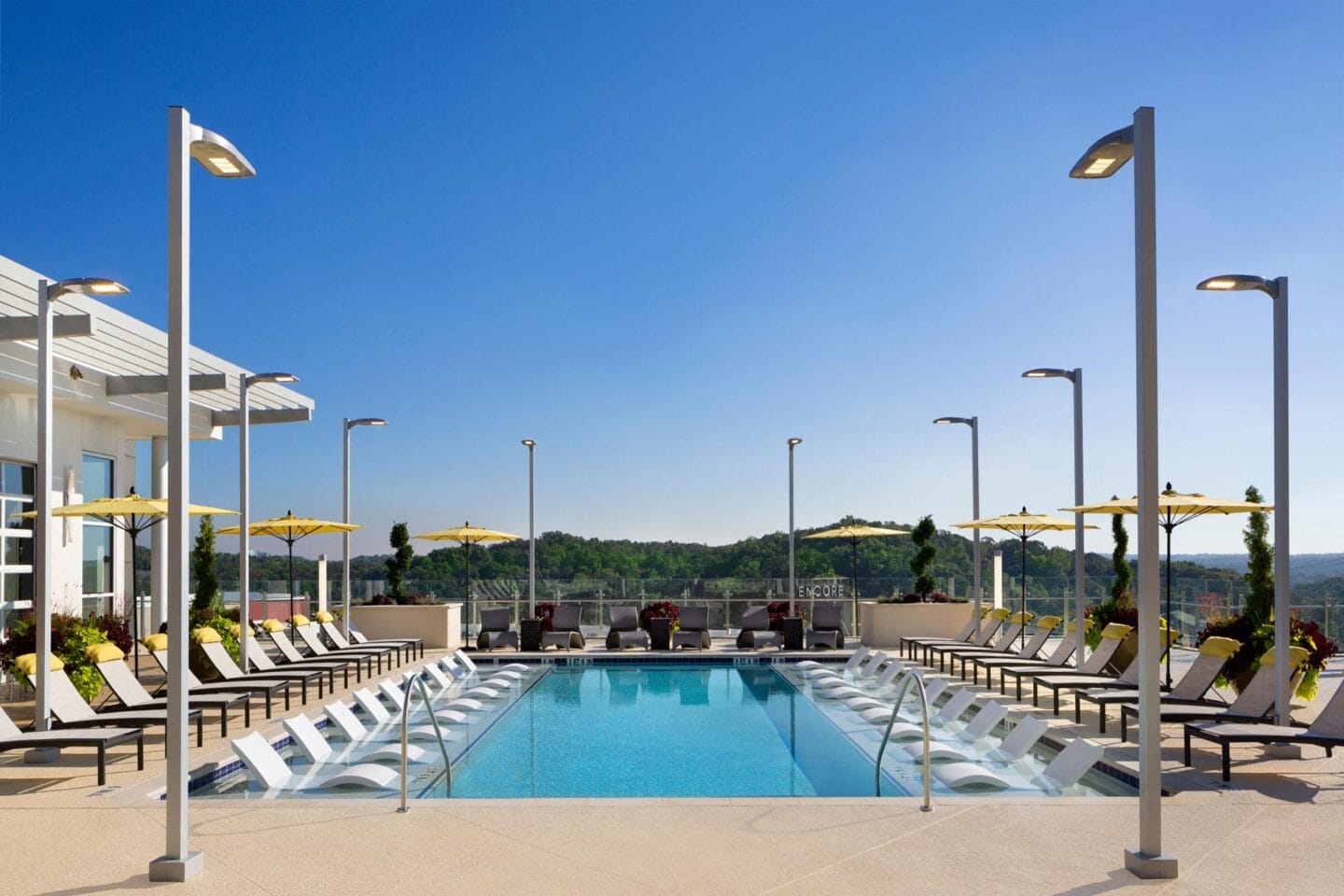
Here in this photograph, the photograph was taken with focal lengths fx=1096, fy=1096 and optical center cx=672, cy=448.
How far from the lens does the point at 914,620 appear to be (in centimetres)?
1930

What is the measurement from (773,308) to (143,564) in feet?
49.8

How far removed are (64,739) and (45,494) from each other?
2.22 m

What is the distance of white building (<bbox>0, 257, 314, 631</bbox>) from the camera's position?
1228 cm

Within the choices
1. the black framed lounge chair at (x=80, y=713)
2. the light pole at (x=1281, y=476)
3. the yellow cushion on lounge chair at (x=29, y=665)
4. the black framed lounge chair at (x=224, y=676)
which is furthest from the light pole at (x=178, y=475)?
the light pole at (x=1281, y=476)

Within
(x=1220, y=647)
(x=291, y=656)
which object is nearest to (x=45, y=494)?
(x=291, y=656)

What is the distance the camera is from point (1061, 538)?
864 inches

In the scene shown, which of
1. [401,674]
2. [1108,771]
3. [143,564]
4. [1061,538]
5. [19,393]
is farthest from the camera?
[1061,538]

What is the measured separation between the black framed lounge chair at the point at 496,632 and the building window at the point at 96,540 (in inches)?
236

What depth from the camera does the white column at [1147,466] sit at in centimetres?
555

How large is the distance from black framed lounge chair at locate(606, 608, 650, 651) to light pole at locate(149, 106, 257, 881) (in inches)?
536

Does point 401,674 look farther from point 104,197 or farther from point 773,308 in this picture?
point 773,308

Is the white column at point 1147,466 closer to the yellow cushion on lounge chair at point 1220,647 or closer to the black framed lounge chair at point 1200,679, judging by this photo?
the black framed lounge chair at point 1200,679

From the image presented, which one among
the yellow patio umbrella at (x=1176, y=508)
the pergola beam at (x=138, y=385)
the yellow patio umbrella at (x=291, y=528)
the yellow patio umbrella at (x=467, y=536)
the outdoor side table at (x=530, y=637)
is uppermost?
the pergola beam at (x=138, y=385)

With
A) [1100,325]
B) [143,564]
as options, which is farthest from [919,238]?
[143,564]
